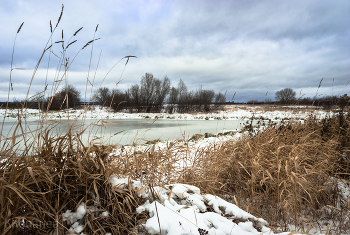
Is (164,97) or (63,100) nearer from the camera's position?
(63,100)

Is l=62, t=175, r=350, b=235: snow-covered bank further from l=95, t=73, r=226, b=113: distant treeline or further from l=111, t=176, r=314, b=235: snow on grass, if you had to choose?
l=95, t=73, r=226, b=113: distant treeline

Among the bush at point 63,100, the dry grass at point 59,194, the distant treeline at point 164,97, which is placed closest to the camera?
the dry grass at point 59,194

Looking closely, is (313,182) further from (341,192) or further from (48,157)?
(48,157)

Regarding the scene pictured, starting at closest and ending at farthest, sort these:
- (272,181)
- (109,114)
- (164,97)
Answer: (272,181) → (109,114) → (164,97)

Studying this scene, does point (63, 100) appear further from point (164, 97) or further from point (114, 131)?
point (164, 97)

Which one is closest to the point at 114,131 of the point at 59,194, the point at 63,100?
the point at 63,100

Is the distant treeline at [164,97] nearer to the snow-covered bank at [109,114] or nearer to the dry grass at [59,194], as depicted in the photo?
the snow-covered bank at [109,114]

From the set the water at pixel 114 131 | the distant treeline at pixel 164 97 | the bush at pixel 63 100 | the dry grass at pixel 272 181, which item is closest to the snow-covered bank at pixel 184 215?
the dry grass at pixel 272 181

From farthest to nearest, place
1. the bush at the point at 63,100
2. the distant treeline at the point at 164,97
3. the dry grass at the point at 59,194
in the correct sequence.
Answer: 1. the distant treeline at the point at 164,97
2. the bush at the point at 63,100
3. the dry grass at the point at 59,194

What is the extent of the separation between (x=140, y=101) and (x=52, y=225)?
26985 millimetres

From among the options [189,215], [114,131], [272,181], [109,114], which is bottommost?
[114,131]

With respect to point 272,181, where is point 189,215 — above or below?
above

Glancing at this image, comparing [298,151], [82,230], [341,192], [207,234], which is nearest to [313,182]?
[341,192]

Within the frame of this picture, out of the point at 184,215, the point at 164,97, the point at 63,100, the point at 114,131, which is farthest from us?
the point at 164,97
